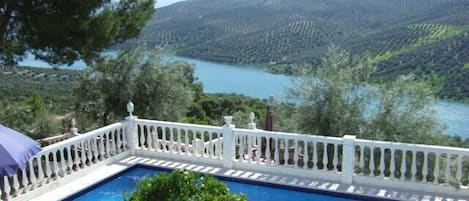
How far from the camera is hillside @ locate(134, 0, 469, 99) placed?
95.2 ft

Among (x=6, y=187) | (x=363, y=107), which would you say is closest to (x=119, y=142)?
(x=6, y=187)

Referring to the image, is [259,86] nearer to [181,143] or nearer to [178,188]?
[181,143]

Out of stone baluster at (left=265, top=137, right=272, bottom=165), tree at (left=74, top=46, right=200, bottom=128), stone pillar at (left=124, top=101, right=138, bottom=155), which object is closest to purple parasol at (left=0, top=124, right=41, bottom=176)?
stone baluster at (left=265, top=137, right=272, bottom=165)

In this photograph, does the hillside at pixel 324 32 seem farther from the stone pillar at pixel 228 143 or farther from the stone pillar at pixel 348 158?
the stone pillar at pixel 228 143

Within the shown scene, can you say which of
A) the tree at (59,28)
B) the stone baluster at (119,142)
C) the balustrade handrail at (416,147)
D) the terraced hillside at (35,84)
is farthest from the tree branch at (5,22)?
the terraced hillside at (35,84)

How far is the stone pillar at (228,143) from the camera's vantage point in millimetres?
7809

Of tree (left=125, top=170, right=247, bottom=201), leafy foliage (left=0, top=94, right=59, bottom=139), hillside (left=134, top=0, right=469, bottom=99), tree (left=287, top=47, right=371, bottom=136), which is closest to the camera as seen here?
tree (left=125, top=170, right=247, bottom=201)

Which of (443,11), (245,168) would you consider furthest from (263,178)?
(443,11)

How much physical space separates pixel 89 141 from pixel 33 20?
8.58 ft

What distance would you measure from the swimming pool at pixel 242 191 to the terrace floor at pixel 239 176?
0.27ft

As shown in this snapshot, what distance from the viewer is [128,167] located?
8234 mm

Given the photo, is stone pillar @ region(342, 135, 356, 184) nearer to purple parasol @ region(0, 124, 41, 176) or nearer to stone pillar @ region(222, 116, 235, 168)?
stone pillar @ region(222, 116, 235, 168)

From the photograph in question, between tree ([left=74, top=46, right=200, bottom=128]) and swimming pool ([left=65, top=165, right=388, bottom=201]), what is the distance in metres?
3.66

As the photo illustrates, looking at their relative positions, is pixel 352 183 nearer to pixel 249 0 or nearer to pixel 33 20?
pixel 33 20
